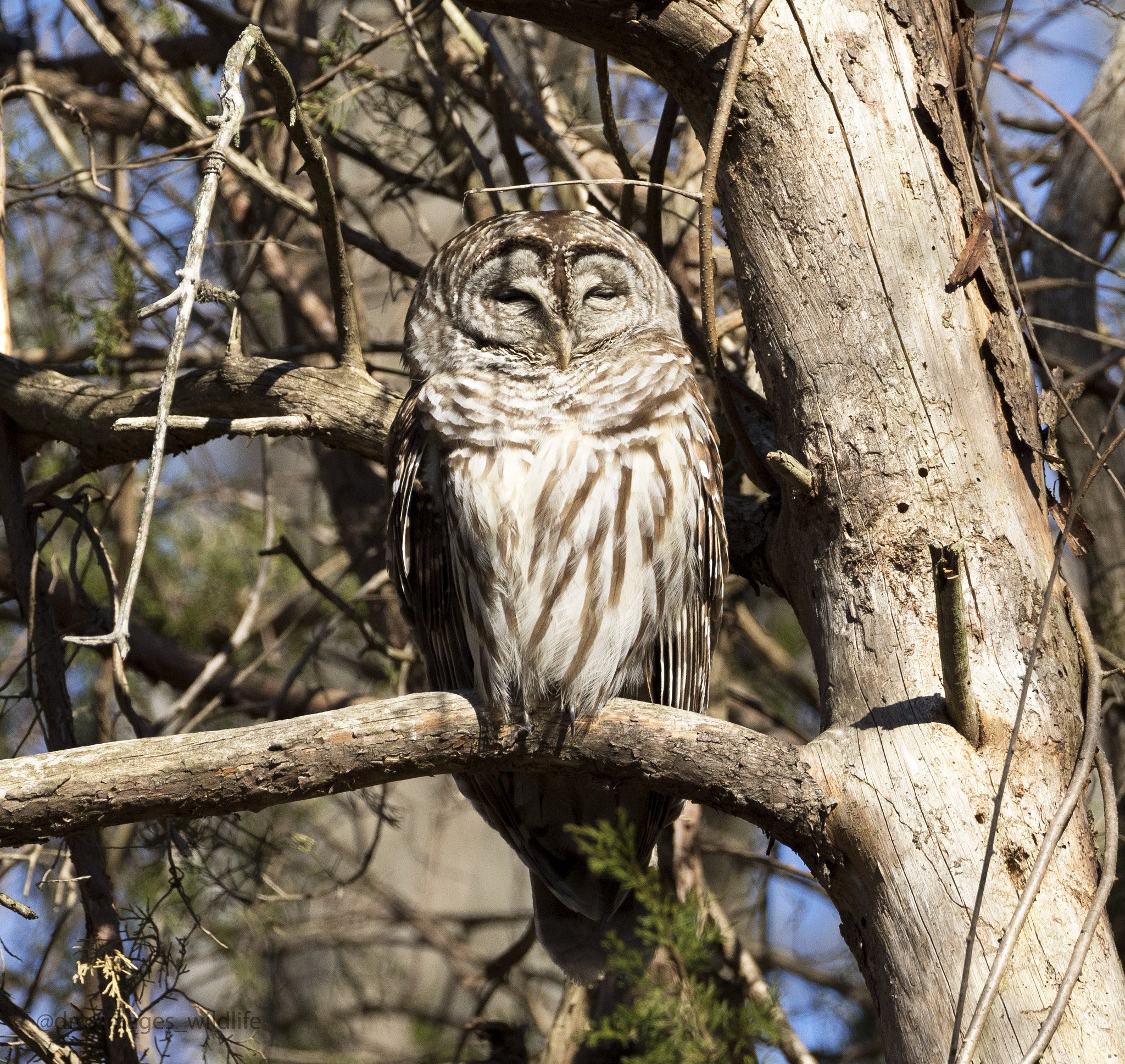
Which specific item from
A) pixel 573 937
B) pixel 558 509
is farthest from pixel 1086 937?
pixel 573 937

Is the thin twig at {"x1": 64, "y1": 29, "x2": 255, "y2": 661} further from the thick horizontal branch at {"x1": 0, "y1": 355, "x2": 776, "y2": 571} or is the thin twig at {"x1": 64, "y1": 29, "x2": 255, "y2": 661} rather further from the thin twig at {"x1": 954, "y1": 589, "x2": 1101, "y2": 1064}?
the thin twig at {"x1": 954, "y1": 589, "x2": 1101, "y2": 1064}

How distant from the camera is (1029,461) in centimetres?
216

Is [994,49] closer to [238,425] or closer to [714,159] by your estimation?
[714,159]

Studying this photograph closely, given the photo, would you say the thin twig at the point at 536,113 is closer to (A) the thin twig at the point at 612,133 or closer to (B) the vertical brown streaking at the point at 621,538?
(A) the thin twig at the point at 612,133

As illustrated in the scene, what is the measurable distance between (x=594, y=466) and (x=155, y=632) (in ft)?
8.55

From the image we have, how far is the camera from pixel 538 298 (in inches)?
106

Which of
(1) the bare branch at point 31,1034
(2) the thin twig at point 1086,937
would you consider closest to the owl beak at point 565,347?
(2) the thin twig at point 1086,937

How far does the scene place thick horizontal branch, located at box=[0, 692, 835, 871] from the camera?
72.2 inches

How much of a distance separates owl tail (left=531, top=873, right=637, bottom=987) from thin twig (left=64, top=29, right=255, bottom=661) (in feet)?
5.15

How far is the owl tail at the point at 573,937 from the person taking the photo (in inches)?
112

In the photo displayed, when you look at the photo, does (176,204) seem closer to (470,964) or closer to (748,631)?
(748,631)

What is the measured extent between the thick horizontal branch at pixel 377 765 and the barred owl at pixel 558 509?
0.18 m

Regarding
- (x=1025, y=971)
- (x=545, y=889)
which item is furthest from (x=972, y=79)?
(x=545, y=889)

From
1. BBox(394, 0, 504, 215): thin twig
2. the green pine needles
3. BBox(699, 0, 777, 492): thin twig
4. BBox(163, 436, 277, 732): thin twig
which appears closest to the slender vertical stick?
BBox(394, 0, 504, 215): thin twig
